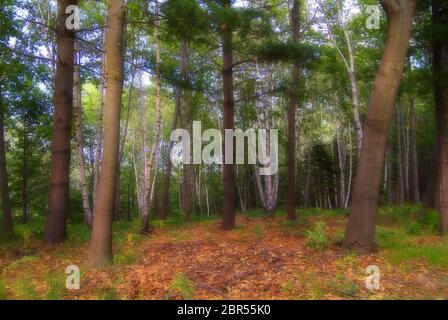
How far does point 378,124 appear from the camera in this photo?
23.0ft

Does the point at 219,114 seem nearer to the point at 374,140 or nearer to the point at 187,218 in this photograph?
the point at 187,218

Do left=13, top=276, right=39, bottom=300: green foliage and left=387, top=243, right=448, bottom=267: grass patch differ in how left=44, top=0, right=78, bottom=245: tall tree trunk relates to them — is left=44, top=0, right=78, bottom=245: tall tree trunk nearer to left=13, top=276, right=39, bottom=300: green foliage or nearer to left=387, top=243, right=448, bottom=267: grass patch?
left=13, top=276, right=39, bottom=300: green foliage

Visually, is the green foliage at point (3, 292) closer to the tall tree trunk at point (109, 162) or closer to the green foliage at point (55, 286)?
the green foliage at point (55, 286)

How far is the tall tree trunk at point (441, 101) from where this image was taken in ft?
30.1

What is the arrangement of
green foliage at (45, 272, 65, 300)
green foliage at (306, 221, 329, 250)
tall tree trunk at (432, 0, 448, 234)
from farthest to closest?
tall tree trunk at (432, 0, 448, 234), green foliage at (306, 221, 329, 250), green foliage at (45, 272, 65, 300)

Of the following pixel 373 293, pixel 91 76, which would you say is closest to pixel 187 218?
pixel 91 76

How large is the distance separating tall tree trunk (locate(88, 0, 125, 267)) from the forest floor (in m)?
0.42

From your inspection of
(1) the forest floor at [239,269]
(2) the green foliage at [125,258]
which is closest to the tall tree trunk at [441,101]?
(1) the forest floor at [239,269]

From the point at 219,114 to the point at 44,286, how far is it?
66.5ft

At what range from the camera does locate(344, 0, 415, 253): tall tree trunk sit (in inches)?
276

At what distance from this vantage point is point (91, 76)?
635 inches

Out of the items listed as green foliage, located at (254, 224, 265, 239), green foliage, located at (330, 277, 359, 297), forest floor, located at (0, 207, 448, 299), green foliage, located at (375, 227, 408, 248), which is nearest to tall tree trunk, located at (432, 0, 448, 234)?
forest floor, located at (0, 207, 448, 299)

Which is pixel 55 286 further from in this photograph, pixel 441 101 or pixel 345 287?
pixel 441 101

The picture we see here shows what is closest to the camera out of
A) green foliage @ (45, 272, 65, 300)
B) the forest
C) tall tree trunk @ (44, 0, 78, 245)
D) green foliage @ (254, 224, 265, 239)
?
green foliage @ (45, 272, 65, 300)
